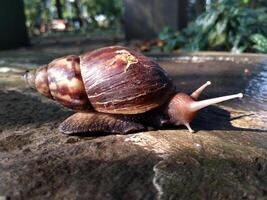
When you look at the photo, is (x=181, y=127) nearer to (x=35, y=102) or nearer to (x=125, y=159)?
(x=125, y=159)

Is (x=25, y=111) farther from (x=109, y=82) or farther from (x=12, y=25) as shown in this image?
(x=12, y=25)

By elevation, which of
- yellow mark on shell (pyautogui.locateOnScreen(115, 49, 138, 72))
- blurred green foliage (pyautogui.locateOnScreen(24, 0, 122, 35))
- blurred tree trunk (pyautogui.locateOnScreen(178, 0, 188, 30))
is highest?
yellow mark on shell (pyautogui.locateOnScreen(115, 49, 138, 72))

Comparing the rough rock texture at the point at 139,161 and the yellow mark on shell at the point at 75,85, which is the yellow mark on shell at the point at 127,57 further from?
the rough rock texture at the point at 139,161

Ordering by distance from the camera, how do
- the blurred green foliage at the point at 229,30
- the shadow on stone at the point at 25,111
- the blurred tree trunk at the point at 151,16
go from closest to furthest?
the shadow on stone at the point at 25,111 → the blurred green foliage at the point at 229,30 → the blurred tree trunk at the point at 151,16

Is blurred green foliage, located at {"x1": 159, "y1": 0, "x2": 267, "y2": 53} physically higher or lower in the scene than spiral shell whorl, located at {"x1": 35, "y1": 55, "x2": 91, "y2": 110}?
lower

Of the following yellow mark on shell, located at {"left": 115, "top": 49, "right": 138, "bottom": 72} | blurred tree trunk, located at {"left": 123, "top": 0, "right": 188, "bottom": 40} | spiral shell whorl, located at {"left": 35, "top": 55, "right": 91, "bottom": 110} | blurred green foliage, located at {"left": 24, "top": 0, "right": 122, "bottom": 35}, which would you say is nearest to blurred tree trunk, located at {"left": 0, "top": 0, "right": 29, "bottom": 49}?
blurred tree trunk, located at {"left": 123, "top": 0, "right": 188, "bottom": 40}

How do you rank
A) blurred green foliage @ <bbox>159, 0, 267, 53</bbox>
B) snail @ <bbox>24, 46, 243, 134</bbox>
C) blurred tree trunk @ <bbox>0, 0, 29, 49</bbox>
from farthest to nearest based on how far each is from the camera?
blurred tree trunk @ <bbox>0, 0, 29, 49</bbox> < blurred green foliage @ <bbox>159, 0, 267, 53</bbox> < snail @ <bbox>24, 46, 243, 134</bbox>

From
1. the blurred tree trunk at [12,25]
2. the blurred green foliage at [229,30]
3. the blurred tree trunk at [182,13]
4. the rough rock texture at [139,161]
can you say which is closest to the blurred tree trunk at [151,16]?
the blurred tree trunk at [182,13]

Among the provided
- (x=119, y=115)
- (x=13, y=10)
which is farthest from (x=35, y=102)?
(x=13, y=10)

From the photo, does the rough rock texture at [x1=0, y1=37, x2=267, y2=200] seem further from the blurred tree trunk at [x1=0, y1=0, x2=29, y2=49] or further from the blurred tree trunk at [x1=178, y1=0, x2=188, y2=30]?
the blurred tree trunk at [x1=178, y1=0, x2=188, y2=30]
